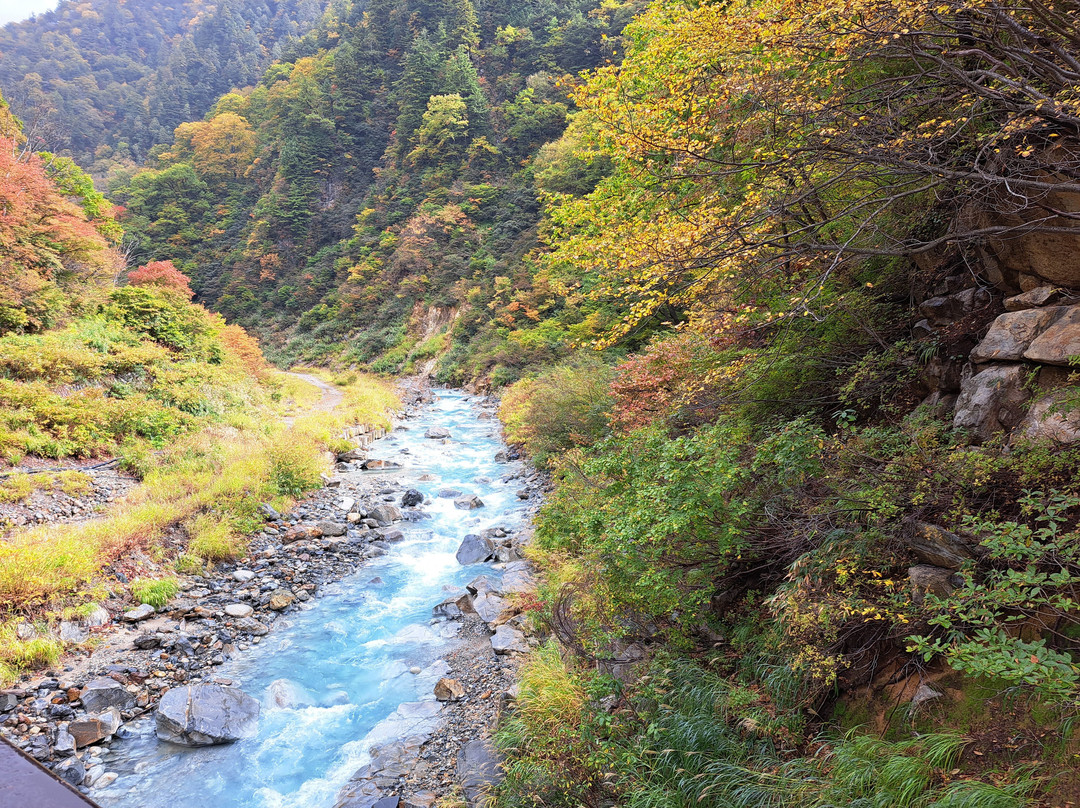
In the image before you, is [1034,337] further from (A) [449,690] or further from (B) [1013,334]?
(A) [449,690]

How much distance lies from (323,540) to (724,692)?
850 cm

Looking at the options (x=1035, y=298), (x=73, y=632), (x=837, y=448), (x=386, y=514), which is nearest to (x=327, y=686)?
(x=73, y=632)

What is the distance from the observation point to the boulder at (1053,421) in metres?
3.11

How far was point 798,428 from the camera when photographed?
14.2 ft

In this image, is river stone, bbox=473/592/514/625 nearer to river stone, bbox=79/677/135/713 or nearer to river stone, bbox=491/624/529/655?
river stone, bbox=491/624/529/655

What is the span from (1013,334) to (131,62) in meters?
113

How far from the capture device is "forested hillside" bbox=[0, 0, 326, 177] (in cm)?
6588

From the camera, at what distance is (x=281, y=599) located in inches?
329

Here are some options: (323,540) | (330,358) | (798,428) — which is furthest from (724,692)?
(330,358)

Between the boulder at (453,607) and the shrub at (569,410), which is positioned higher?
the shrub at (569,410)

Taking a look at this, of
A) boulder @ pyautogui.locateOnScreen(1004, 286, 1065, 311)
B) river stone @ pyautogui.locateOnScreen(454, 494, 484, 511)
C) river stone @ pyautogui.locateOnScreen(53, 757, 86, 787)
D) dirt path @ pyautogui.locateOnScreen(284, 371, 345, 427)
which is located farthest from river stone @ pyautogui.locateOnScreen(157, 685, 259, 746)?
dirt path @ pyautogui.locateOnScreen(284, 371, 345, 427)

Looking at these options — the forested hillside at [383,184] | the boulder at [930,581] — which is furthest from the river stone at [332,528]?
the forested hillside at [383,184]

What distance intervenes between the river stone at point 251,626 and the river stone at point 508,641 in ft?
11.4

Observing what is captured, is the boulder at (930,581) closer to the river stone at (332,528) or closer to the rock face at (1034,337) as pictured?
the rock face at (1034,337)
